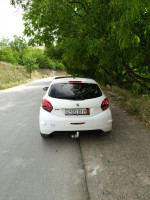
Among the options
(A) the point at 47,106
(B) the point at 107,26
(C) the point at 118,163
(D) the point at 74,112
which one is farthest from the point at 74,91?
(C) the point at 118,163

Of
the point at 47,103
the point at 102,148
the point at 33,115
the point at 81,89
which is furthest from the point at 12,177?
the point at 33,115

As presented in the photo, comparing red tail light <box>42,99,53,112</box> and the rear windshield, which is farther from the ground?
the rear windshield

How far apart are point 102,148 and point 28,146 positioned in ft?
5.83

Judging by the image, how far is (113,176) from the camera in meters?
2.64

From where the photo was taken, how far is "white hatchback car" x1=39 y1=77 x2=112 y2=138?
11.8 ft

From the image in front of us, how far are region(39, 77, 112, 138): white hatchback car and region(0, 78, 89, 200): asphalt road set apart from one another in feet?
1.58

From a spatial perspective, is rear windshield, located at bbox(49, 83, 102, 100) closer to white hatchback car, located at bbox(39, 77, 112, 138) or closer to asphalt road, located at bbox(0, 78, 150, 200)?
white hatchback car, located at bbox(39, 77, 112, 138)

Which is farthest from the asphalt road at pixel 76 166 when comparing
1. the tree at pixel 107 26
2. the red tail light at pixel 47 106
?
the tree at pixel 107 26

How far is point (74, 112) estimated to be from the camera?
143 inches

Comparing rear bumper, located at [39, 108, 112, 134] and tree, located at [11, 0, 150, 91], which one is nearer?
tree, located at [11, 0, 150, 91]

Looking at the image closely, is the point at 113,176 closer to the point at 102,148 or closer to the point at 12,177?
the point at 102,148

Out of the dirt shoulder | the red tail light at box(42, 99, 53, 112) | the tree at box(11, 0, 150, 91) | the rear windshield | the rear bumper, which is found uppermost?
the tree at box(11, 0, 150, 91)

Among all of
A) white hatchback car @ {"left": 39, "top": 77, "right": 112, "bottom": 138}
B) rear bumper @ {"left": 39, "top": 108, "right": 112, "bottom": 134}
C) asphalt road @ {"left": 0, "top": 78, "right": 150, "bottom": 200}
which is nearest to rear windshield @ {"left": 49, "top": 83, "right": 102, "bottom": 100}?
white hatchback car @ {"left": 39, "top": 77, "right": 112, "bottom": 138}

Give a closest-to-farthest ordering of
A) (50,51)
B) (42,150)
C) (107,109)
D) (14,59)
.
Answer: (42,150) → (107,109) → (50,51) → (14,59)
